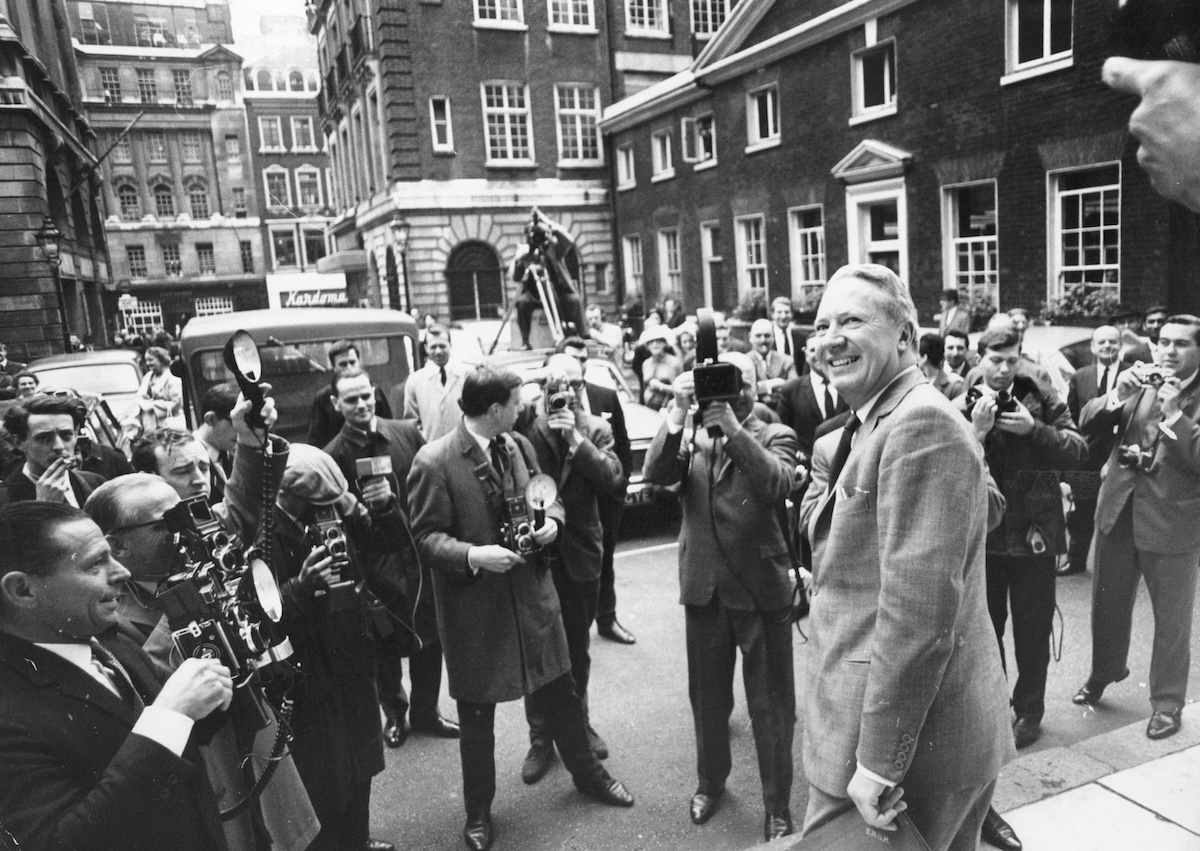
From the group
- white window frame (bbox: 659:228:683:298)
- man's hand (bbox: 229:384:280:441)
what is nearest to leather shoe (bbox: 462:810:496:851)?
man's hand (bbox: 229:384:280:441)

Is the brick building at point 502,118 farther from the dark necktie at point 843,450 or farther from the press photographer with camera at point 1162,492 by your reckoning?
the dark necktie at point 843,450

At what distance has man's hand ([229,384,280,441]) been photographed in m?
2.57

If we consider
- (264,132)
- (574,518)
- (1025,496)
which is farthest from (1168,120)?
(574,518)

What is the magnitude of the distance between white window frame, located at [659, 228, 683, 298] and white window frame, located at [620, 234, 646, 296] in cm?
150

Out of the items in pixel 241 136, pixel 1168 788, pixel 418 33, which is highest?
pixel 418 33

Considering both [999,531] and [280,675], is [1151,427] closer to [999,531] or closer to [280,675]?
[999,531]

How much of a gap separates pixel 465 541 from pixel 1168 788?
2.91m

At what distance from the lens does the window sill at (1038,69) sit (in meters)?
10.8

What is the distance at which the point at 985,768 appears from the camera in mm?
2027

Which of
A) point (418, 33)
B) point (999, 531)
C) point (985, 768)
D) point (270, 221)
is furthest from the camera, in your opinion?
point (418, 33)

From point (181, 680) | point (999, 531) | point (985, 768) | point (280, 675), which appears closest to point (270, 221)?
point (280, 675)

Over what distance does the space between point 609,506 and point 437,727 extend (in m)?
1.70

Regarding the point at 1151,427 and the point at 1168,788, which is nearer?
the point at 1168,788

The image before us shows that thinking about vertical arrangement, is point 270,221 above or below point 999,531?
above
